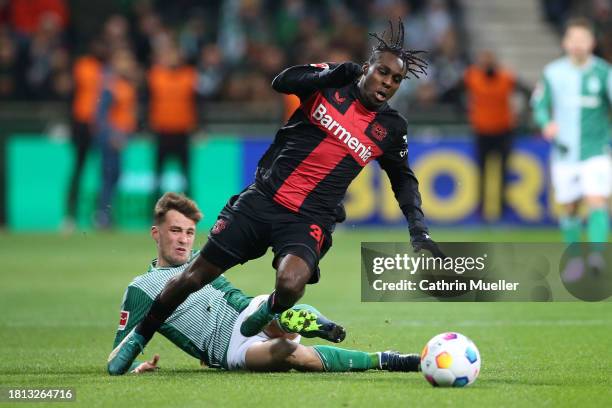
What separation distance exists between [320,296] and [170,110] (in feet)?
24.0

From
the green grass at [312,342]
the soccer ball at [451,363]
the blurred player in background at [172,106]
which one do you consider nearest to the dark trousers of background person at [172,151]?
the blurred player in background at [172,106]

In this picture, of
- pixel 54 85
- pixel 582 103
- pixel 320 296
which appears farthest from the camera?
pixel 54 85

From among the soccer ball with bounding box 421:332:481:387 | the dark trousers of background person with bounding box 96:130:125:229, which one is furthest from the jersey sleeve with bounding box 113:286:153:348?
the dark trousers of background person with bounding box 96:130:125:229

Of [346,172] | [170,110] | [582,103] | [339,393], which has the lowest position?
[339,393]

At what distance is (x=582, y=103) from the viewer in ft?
39.2

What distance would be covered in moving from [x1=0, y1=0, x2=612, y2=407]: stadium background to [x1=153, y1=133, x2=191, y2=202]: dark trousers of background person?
0.15 metres

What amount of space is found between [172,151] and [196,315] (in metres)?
10.7

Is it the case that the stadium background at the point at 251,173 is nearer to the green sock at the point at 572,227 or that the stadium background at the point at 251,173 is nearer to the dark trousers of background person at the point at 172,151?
the dark trousers of background person at the point at 172,151

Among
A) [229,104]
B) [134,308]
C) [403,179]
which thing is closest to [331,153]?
[403,179]

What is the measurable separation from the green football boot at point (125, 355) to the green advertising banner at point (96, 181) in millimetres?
10506

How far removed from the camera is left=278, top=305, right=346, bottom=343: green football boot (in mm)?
6328

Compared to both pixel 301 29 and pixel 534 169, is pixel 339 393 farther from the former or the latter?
pixel 301 29

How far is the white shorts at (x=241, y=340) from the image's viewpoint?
266 inches

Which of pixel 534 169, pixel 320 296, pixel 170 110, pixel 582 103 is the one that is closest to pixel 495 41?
pixel 534 169
